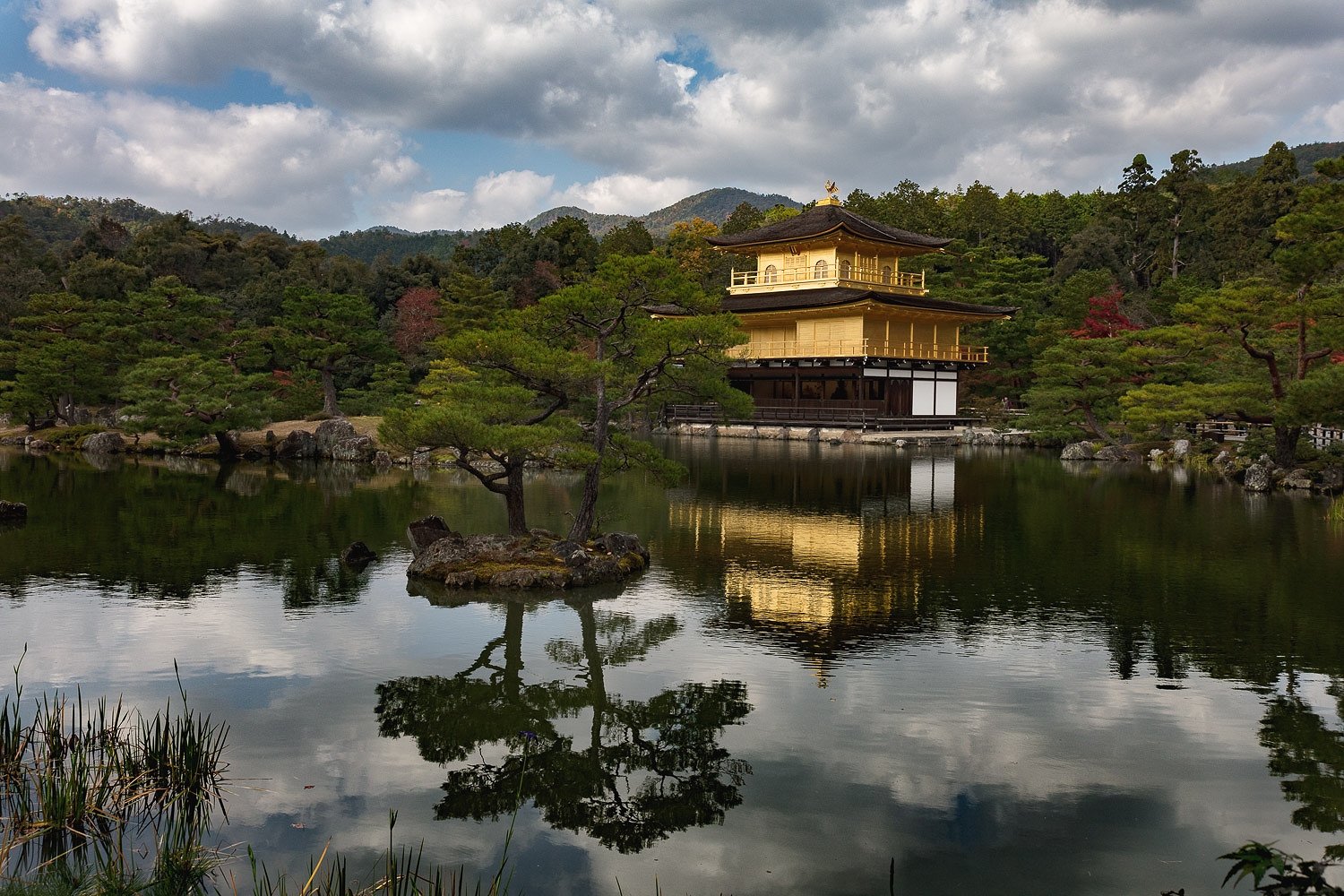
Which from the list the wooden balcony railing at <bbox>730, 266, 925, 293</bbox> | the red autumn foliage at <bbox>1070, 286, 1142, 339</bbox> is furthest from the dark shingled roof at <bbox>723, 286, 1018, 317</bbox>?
the red autumn foliage at <bbox>1070, 286, 1142, 339</bbox>

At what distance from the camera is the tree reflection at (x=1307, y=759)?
21.9ft

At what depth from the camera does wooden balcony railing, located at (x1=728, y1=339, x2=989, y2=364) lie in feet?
139

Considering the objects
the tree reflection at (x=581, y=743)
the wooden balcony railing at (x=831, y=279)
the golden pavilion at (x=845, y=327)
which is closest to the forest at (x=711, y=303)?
the wooden balcony railing at (x=831, y=279)

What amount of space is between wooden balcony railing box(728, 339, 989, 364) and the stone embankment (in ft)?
34.9

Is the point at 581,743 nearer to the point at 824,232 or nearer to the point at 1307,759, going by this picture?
the point at 1307,759

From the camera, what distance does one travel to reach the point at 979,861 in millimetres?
6059

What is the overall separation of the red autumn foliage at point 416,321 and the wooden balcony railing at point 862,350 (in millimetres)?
13762

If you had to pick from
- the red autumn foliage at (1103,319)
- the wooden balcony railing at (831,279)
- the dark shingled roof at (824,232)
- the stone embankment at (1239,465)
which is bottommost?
the stone embankment at (1239,465)

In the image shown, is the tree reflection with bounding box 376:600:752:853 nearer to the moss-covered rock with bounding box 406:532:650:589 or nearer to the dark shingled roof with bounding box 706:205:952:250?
the moss-covered rock with bounding box 406:532:650:589

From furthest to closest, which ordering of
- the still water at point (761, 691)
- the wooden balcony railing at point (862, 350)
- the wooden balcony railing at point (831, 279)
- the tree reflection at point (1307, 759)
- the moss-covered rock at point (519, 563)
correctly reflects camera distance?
the wooden balcony railing at point (831, 279) → the wooden balcony railing at point (862, 350) → the moss-covered rock at point (519, 563) → the tree reflection at point (1307, 759) → the still water at point (761, 691)

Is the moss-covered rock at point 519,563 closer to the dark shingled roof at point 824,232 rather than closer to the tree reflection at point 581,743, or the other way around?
the tree reflection at point 581,743

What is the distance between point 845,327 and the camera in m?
43.8

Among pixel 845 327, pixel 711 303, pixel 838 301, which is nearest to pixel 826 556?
pixel 711 303

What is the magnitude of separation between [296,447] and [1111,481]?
23.9 m
